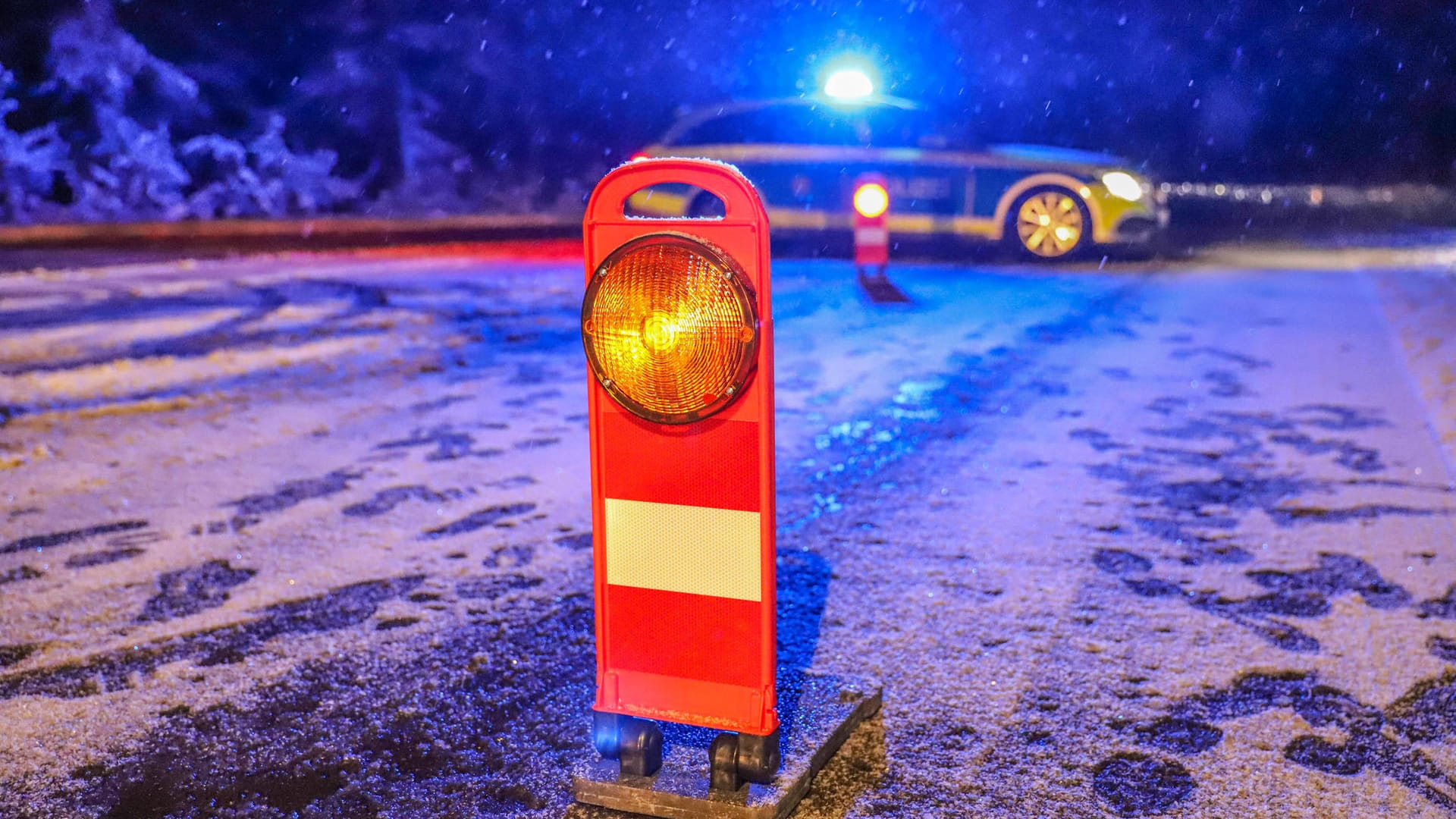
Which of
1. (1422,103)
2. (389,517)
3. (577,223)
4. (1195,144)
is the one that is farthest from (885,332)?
(1422,103)

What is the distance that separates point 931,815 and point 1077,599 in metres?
1.24

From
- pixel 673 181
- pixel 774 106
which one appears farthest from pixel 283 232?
pixel 673 181

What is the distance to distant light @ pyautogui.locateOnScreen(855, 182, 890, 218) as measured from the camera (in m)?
9.76

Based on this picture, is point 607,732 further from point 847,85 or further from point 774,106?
point 847,85

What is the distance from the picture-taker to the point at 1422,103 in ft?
127

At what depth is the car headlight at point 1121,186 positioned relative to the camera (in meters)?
9.95

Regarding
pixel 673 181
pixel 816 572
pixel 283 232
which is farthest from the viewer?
pixel 283 232

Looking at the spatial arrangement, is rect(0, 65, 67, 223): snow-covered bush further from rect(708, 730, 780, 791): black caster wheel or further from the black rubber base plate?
rect(708, 730, 780, 791): black caster wheel

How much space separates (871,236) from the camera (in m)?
9.77

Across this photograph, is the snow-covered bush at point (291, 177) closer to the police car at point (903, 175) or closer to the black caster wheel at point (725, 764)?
the police car at point (903, 175)

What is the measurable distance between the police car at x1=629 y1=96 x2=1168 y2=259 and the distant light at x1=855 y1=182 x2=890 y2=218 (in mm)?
205

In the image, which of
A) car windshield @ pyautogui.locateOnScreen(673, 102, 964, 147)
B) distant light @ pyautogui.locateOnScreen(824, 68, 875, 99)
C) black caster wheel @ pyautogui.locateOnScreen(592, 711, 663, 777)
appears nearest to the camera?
black caster wheel @ pyautogui.locateOnScreen(592, 711, 663, 777)

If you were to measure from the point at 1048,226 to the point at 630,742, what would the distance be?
32.4 feet

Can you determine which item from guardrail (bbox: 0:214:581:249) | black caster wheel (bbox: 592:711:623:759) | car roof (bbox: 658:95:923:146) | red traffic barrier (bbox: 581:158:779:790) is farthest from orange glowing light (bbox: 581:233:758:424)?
guardrail (bbox: 0:214:581:249)
